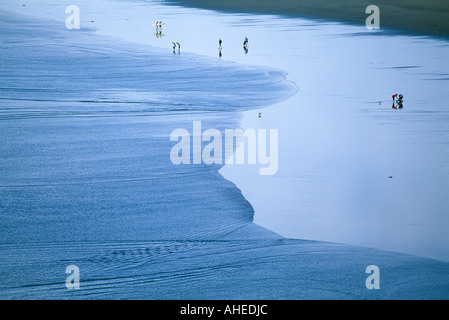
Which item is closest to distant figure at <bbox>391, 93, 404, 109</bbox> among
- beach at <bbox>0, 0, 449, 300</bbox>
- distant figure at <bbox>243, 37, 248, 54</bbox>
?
beach at <bbox>0, 0, 449, 300</bbox>

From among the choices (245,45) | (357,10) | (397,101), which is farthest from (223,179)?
(357,10)

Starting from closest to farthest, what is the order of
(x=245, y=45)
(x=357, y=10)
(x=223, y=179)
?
(x=223, y=179) < (x=245, y=45) < (x=357, y=10)

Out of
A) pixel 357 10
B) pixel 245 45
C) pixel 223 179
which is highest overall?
pixel 357 10

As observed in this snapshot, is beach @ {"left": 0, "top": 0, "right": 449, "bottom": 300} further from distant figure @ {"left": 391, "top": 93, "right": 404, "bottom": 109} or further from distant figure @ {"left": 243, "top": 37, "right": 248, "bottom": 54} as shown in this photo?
distant figure @ {"left": 243, "top": 37, "right": 248, "bottom": 54}

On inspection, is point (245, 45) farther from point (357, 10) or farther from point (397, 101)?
point (357, 10)

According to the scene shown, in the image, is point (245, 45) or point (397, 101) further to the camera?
point (245, 45)

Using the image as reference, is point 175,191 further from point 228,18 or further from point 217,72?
point 228,18
